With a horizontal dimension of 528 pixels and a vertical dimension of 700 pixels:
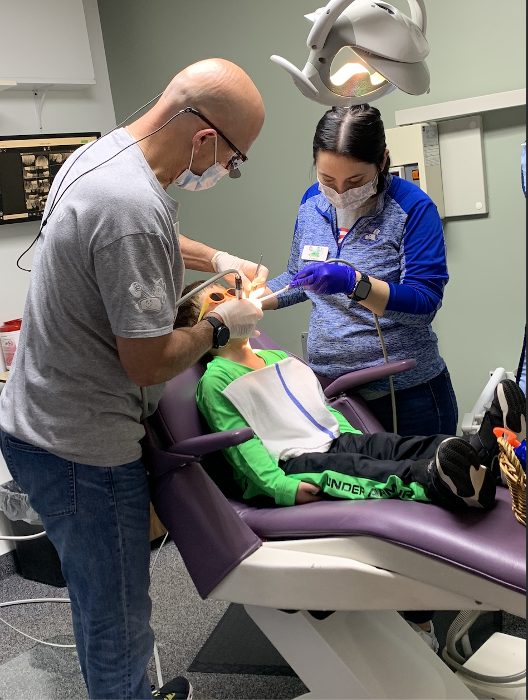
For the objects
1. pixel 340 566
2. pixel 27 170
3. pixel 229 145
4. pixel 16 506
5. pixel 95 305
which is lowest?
pixel 16 506

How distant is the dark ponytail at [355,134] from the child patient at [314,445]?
1.69ft

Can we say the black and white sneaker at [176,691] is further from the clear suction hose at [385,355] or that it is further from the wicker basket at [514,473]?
the wicker basket at [514,473]

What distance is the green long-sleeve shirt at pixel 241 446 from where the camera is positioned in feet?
5.76

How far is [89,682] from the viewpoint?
5.22 ft

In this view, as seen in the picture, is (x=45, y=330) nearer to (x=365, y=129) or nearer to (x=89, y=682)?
(x=89, y=682)

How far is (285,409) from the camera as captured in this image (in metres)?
2.11

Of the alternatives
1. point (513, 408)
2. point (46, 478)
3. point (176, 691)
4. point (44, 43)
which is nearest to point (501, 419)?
point (513, 408)

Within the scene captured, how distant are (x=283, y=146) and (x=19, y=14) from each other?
4.01 ft

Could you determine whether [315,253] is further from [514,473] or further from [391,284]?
[514,473]

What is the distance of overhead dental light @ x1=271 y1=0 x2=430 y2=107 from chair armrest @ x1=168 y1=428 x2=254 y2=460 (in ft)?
2.38

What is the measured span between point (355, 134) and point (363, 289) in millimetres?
426

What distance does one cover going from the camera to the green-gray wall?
262cm

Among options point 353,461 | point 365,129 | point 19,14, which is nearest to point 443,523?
point 353,461

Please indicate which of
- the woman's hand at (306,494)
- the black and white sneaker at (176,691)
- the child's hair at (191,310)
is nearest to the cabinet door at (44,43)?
the child's hair at (191,310)
